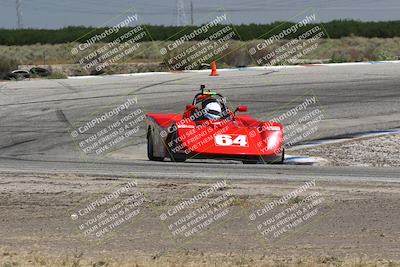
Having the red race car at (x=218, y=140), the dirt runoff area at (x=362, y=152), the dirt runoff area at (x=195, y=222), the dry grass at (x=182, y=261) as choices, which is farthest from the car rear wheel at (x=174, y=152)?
the dry grass at (x=182, y=261)

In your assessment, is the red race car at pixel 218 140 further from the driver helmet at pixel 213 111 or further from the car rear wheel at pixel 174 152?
the driver helmet at pixel 213 111

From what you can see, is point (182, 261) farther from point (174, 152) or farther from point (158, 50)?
point (158, 50)

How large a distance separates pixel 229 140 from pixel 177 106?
28.1 ft

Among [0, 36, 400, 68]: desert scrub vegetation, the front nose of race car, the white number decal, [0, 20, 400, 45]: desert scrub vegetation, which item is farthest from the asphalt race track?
[0, 20, 400, 45]: desert scrub vegetation

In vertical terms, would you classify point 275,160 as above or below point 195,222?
below

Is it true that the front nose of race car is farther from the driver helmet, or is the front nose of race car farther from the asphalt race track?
the driver helmet

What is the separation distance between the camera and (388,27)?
6450 centimetres

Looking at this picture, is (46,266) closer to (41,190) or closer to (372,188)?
(41,190)

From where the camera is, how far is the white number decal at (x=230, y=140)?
1430 centimetres

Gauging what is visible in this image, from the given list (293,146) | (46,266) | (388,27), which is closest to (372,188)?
(46,266)

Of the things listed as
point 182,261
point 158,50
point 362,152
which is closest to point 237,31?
point 158,50

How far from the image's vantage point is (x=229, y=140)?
1432 centimetres

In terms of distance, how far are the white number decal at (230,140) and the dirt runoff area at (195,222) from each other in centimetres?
297

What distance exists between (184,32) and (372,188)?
51222mm
